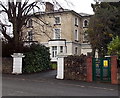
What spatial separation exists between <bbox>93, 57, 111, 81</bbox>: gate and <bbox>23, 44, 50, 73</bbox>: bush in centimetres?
699

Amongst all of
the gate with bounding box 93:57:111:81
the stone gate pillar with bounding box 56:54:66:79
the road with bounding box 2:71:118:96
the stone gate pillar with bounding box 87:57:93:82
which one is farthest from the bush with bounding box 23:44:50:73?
the gate with bounding box 93:57:111:81

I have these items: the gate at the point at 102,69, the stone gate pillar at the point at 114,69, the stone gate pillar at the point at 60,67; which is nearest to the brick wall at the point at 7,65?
the stone gate pillar at the point at 60,67

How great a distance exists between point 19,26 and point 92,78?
992 cm

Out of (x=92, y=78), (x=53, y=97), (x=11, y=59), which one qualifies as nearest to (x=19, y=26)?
(x=11, y=59)

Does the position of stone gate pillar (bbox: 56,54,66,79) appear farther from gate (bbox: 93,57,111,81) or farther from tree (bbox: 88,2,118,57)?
tree (bbox: 88,2,118,57)

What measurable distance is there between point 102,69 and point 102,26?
9.89 meters

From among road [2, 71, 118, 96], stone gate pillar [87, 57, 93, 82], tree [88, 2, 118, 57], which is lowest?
road [2, 71, 118, 96]

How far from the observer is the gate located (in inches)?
555

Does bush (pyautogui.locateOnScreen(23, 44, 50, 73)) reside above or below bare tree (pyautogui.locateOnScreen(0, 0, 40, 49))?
below

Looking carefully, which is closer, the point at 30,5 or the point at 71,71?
the point at 71,71

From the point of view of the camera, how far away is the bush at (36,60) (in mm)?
19453

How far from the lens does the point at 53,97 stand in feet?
30.1

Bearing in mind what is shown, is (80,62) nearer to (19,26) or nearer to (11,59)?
(11,59)

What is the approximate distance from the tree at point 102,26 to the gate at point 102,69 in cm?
851
